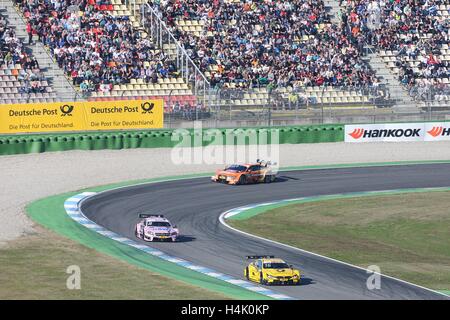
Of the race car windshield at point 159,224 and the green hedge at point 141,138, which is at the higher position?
the green hedge at point 141,138

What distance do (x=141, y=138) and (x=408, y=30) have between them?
2166 cm

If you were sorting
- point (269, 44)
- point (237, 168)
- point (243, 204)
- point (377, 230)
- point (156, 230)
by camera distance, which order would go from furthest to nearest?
1. point (269, 44)
2. point (237, 168)
3. point (243, 204)
4. point (377, 230)
5. point (156, 230)

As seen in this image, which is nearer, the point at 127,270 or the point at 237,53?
the point at 127,270

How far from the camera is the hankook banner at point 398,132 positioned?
5091 cm

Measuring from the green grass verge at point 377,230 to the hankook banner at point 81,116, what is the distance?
13.8 meters

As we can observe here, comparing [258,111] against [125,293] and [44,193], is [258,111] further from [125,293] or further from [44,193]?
[125,293]

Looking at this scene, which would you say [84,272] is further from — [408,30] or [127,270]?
[408,30]

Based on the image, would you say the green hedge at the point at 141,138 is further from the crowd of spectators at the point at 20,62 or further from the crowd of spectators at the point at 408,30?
the crowd of spectators at the point at 408,30

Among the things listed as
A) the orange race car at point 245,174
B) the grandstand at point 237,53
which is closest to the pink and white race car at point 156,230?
the orange race car at point 245,174

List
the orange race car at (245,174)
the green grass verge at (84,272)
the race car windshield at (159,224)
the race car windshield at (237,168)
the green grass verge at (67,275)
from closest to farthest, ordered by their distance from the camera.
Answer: the green grass verge at (67,275)
the green grass verge at (84,272)
the race car windshield at (159,224)
the orange race car at (245,174)
the race car windshield at (237,168)

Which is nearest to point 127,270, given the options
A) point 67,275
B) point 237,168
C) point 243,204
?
point 67,275

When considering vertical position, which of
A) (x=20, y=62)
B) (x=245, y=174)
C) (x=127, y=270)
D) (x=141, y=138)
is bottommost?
(x=127, y=270)

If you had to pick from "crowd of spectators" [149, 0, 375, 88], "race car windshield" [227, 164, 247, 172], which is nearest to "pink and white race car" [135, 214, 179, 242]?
"race car windshield" [227, 164, 247, 172]

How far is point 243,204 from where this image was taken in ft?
120
